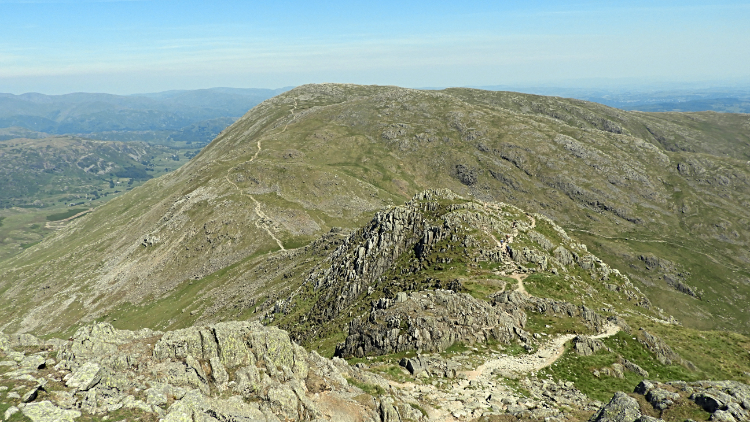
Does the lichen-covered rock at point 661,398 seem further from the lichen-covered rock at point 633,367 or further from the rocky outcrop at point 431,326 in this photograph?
the rocky outcrop at point 431,326

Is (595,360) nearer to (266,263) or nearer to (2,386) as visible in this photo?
(2,386)

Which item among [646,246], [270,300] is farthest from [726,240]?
[270,300]

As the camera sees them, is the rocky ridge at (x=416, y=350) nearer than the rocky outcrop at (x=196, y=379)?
No

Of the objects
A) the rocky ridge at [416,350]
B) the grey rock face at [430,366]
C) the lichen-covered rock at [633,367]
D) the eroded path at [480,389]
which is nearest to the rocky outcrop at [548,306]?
the rocky ridge at [416,350]

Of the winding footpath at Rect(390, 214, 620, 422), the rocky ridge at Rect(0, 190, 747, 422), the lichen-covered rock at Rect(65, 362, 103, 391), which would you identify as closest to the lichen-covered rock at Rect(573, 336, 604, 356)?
the rocky ridge at Rect(0, 190, 747, 422)

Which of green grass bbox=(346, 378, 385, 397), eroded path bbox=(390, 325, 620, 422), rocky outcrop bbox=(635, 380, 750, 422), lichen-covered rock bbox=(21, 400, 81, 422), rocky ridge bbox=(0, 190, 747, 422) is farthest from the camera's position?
green grass bbox=(346, 378, 385, 397)

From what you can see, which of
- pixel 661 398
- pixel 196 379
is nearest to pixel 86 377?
pixel 196 379

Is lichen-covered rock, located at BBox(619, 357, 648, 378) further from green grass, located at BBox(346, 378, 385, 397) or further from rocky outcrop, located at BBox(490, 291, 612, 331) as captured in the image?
green grass, located at BBox(346, 378, 385, 397)
